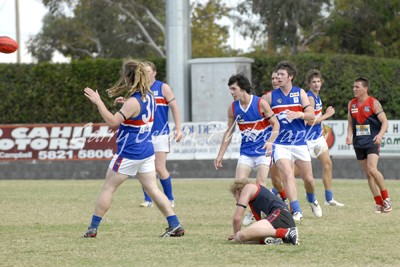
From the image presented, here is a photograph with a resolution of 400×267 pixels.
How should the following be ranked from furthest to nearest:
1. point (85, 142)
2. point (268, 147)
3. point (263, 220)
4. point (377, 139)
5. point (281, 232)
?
point (85, 142) → point (377, 139) → point (268, 147) → point (263, 220) → point (281, 232)

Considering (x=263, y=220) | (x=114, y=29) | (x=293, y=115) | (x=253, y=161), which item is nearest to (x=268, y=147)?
(x=253, y=161)

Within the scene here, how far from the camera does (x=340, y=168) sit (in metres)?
25.2

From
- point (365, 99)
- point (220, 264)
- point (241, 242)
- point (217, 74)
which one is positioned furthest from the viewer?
point (217, 74)

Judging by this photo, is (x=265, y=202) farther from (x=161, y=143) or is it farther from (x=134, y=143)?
(x=161, y=143)

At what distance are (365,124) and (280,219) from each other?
463 cm

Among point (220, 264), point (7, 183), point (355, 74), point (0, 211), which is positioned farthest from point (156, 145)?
point (355, 74)

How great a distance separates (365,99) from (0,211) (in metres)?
5.72

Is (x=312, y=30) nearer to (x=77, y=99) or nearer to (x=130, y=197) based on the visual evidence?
(x=77, y=99)

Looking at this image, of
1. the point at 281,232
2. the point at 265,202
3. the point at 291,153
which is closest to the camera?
the point at 281,232

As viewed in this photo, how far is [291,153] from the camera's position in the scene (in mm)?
13461

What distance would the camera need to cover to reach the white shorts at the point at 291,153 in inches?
521

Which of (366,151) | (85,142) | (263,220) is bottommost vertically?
(263,220)

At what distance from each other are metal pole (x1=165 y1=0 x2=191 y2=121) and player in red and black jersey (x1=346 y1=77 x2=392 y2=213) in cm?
1484

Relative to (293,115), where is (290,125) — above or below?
below
